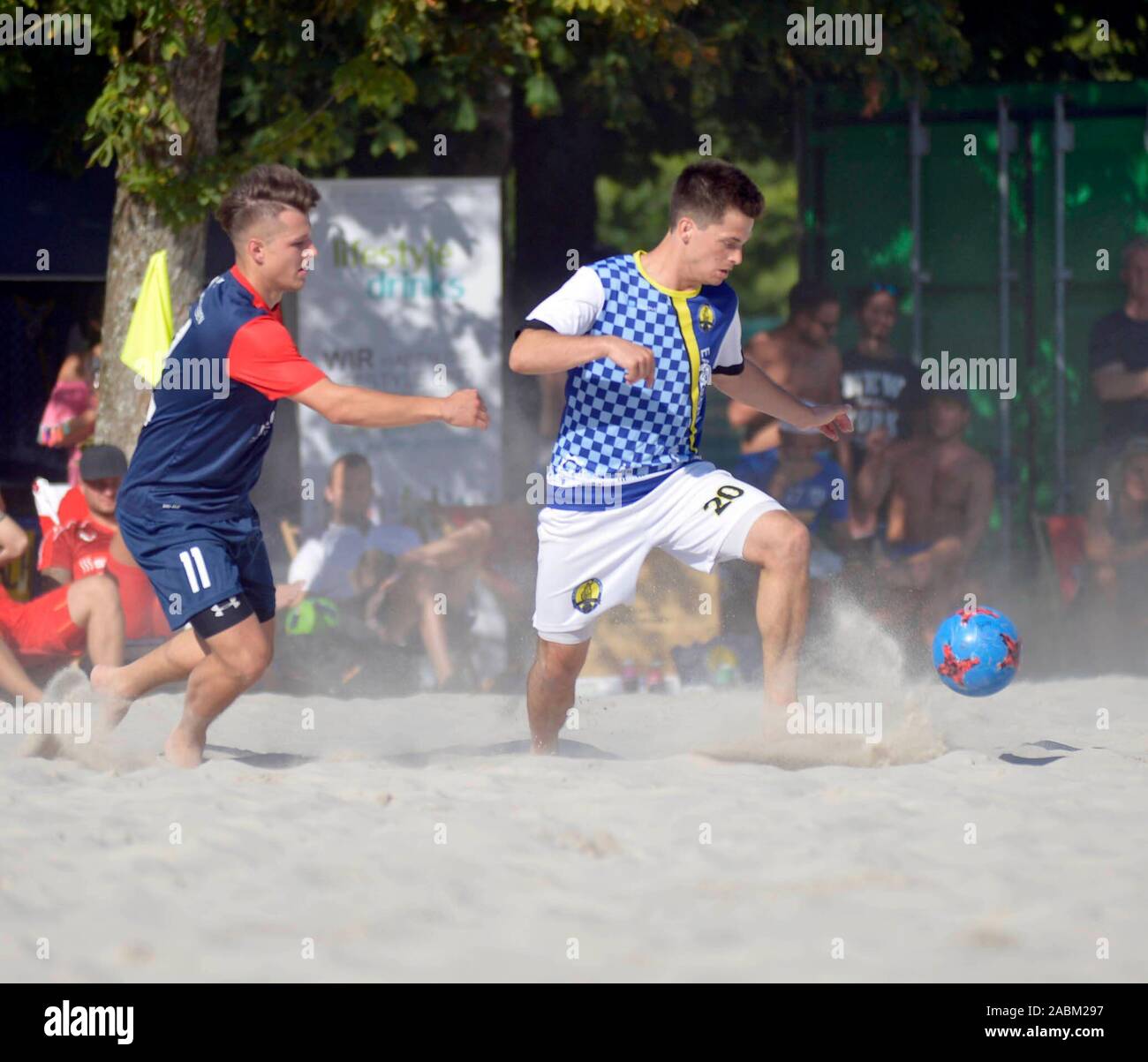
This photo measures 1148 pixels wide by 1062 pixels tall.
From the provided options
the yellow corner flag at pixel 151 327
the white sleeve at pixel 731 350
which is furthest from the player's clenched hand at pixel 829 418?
the yellow corner flag at pixel 151 327

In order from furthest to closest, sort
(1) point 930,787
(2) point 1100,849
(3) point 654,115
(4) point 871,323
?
(3) point 654,115 < (4) point 871,323 < (1) point 930,787 < (2) point 1100,849

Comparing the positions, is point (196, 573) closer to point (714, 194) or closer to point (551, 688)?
point (551, 688)

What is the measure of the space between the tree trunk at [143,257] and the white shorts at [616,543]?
3.77 meters

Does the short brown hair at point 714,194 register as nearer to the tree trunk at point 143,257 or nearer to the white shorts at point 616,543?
the white shorts at point 616,543

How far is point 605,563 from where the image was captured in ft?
18.5

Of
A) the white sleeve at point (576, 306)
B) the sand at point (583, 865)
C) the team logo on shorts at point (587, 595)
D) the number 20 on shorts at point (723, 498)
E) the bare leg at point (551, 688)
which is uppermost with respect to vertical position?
the white sleeve at point (576, 306)

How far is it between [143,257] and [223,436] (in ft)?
12.1

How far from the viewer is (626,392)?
5555 mm

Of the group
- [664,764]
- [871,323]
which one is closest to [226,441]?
[664,764]

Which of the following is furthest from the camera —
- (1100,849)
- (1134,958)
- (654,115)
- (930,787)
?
(654,115)

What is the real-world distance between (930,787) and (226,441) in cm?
241

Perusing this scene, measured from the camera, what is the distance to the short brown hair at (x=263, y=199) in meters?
5.40

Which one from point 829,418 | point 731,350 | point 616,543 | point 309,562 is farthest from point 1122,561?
point 616,543

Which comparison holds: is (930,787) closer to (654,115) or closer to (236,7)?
(236,7)
